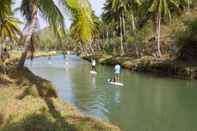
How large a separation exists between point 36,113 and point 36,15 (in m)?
10.2

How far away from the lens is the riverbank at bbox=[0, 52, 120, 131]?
44.5ft

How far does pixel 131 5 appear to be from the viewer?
7194cm

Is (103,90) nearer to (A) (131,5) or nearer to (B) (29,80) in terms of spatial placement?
(B) (29,80)

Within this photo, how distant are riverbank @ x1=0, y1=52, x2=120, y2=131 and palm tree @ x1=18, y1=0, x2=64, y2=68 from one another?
11.1ft

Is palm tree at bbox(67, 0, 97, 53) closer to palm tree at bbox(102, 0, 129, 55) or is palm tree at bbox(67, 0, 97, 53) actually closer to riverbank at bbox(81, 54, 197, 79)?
riverbank at bbox(81, 54, 197, 79)

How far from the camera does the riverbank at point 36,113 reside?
13.6 metres

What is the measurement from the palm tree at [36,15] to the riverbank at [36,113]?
11.1 feet

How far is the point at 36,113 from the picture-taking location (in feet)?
50.2

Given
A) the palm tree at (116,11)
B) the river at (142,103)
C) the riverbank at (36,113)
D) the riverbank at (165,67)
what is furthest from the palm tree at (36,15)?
the palm tree at (116,11)

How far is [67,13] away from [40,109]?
665cm

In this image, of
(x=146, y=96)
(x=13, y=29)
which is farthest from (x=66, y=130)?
(x=13, y=29)

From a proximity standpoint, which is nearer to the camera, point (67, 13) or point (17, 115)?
point (17, 115)

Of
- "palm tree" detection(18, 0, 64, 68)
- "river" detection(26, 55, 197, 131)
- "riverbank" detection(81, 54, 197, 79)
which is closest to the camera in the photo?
"river" detection(26, 55, 197, 131)

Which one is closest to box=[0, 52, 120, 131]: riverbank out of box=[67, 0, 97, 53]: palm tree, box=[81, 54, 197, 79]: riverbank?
box=[67, 0, 97, 53]: palm tree
